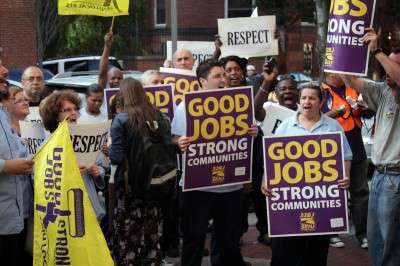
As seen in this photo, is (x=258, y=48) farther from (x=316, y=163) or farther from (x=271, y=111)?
(x=316, y=163)

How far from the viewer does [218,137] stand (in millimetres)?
6531

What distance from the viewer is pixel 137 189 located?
611 centimetres

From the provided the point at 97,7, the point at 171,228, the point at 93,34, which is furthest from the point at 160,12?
the point at 171,228

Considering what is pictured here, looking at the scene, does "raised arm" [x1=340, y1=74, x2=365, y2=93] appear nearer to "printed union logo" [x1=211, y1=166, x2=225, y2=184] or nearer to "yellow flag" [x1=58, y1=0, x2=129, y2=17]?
"printed union logo" [x1=211, y1=166, x2=225, y2=184]

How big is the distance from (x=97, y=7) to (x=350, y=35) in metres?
4.39

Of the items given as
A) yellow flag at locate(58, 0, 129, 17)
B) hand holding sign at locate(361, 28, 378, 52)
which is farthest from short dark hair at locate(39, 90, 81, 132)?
yellow flag at locate(58, 0, 129, 17)

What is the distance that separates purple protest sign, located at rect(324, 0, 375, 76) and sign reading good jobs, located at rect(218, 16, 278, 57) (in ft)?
11.1

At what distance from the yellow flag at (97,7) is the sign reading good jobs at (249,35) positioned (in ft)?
4.06

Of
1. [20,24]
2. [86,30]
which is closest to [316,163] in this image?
[20,24]

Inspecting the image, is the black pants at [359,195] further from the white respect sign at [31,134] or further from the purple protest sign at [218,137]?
the white respect sign at [31,134]

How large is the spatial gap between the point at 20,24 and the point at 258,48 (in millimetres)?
15878

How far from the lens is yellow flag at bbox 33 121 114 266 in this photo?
16.7 feet

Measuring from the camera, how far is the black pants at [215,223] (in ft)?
21.1

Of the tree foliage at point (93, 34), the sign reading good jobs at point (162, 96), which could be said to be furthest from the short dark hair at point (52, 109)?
the tree foliage at point (93, 34)
